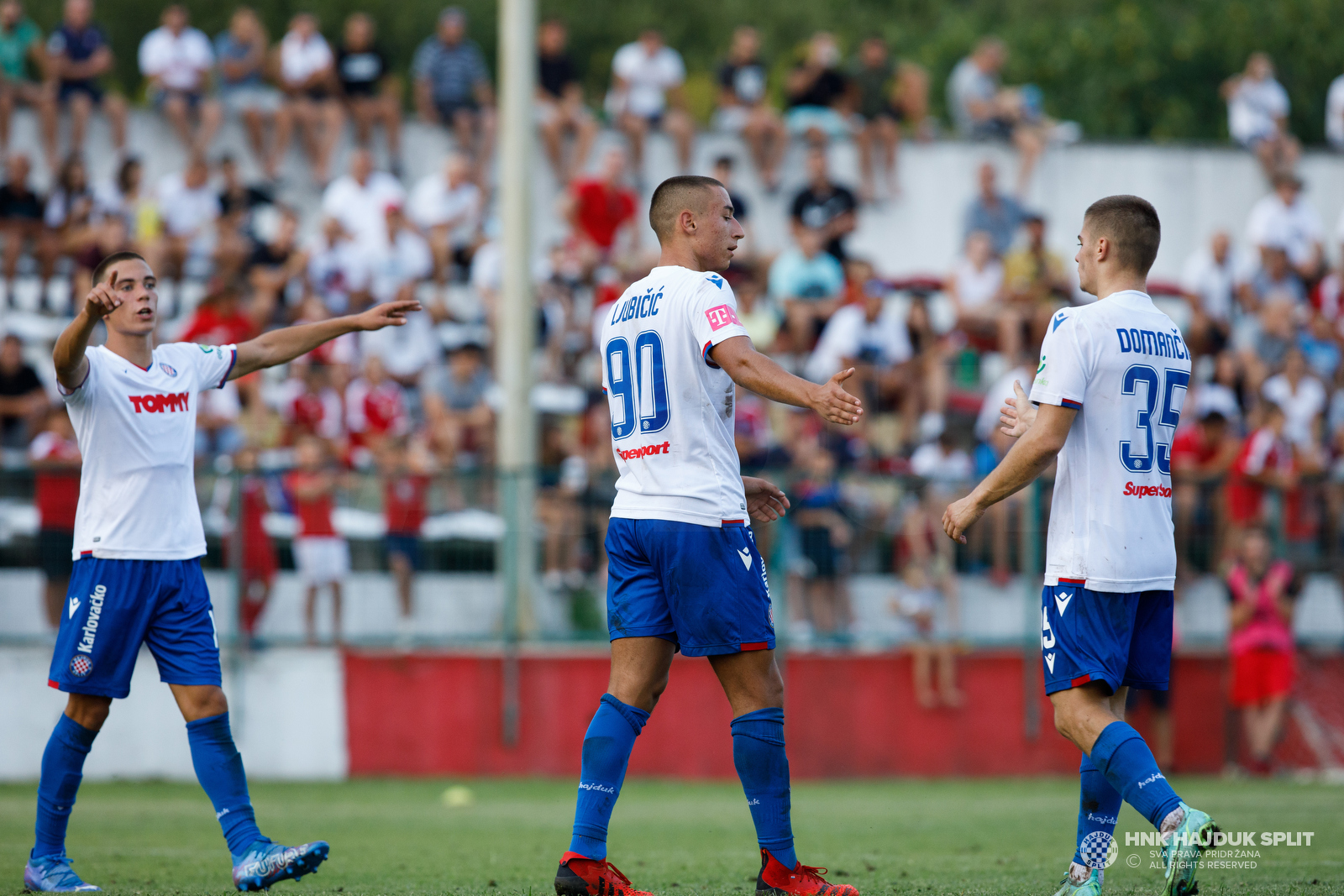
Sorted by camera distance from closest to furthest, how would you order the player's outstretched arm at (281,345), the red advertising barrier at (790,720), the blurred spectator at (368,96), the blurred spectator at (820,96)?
the player's outstretched arm at (281,345) < the red advertising barrier at (790,720) < the blurred spectator at (368,96) < the blurred spectator at (820,96)

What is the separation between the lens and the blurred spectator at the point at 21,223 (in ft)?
50.5

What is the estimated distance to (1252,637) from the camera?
13.0 m

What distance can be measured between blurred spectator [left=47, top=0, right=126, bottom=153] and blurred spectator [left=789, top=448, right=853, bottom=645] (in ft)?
30.6

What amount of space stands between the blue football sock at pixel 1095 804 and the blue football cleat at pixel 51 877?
3962 mm

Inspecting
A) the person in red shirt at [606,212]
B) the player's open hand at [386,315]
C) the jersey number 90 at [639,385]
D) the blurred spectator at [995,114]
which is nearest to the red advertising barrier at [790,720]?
the person in red shirt at [606,212]

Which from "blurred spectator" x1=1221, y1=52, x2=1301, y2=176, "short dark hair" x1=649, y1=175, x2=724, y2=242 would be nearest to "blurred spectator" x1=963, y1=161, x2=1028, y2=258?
"blurred spectator" x1=1221, y1=52, x2=1301, y2=176

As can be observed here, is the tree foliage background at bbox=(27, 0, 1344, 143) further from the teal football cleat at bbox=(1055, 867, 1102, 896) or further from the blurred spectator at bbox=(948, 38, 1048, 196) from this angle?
the teal football cleat at bbox=(1055, 867, 1102, 896)

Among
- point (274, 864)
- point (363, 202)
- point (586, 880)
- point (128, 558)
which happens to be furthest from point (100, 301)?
point (363, 202)

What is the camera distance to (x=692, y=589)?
5.62 metres

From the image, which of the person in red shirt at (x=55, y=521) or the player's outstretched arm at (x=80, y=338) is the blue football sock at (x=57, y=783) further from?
the person in red shirt at (x=55, y=521)

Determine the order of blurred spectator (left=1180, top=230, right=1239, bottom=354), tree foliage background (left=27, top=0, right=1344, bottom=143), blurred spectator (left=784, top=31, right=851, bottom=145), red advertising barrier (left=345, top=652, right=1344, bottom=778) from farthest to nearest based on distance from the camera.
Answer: tree foliage background (left=27, top=0, right=1344, bottom=143) < blurred spectator (left=784, top=31, right=851, bottom=145) < blurred spectator (left=1180, top=230, right=1239, bottom=354) < red advertising barrier (left=345, top=652, right=1344, bottom=778)

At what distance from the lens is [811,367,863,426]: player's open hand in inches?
204

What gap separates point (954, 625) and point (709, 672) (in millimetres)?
2155

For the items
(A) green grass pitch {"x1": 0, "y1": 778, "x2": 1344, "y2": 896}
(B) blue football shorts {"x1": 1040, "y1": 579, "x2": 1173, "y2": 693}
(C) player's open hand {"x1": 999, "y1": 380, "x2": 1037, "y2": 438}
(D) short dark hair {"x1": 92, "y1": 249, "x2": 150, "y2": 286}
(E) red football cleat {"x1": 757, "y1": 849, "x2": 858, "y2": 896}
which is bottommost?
(A) green grass pitch {"x1": 0, "y1": 778, "x2": 1344, "y2": 896}
